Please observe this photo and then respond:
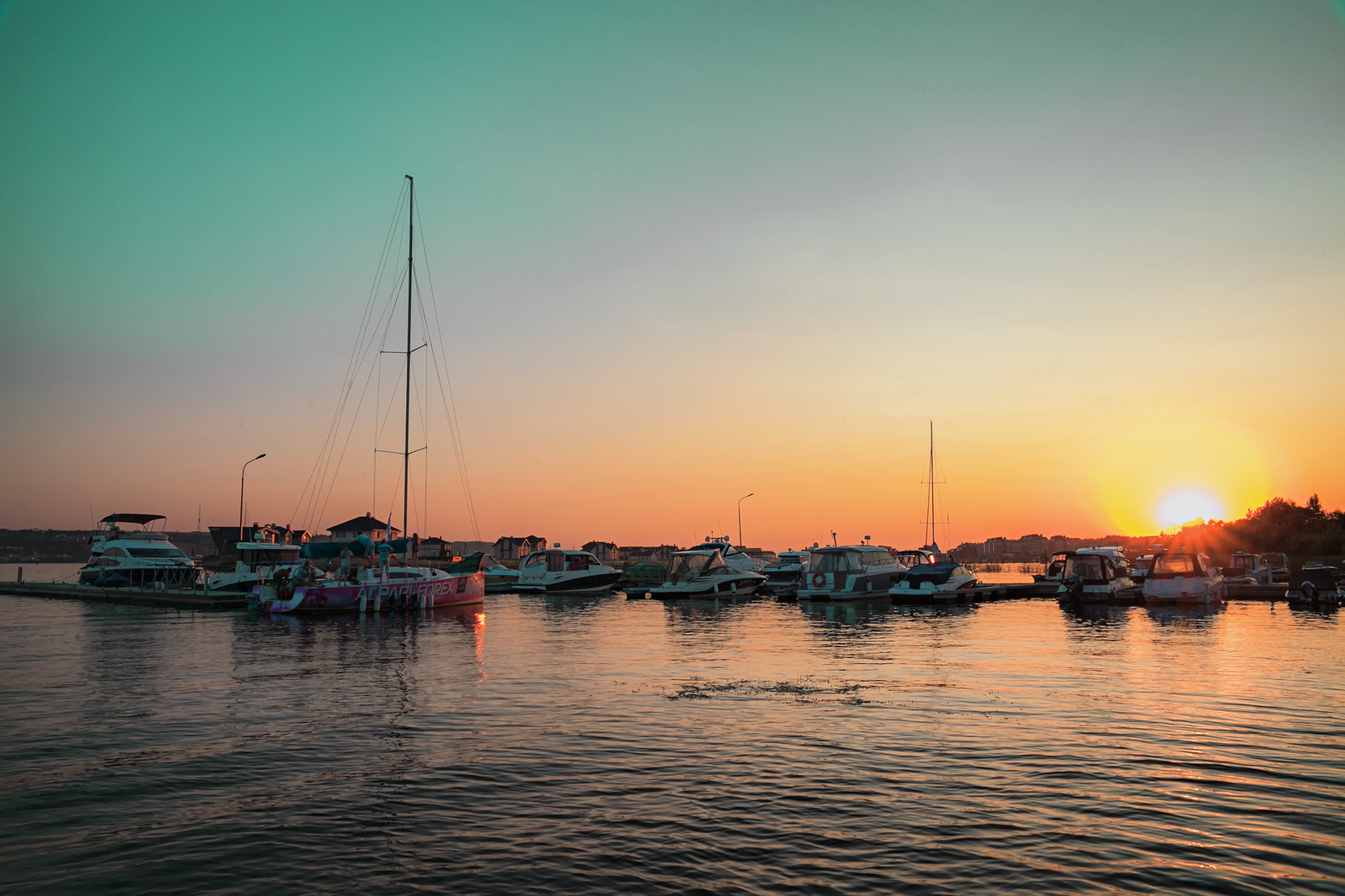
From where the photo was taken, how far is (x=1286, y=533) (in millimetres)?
90688

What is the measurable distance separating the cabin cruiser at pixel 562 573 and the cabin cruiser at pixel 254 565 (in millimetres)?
17450

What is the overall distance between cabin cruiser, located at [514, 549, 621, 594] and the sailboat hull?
758 inches

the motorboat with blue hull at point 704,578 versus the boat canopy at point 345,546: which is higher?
the boat canopy at point 345,546

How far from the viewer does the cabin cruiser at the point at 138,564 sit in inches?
2506

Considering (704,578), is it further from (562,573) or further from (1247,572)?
(1247,572)

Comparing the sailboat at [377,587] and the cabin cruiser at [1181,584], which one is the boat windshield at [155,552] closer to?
the sailboat at [377,587]

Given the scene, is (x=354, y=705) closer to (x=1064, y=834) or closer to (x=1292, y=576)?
(x=1064, y=834)

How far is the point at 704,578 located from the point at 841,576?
11436 mm

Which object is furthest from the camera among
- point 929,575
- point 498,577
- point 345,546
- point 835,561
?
point 498,577

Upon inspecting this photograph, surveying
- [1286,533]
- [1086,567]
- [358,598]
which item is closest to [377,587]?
[358,598]

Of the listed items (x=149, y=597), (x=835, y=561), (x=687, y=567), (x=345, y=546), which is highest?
(x=345, y=546)

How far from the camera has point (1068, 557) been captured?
181 ft

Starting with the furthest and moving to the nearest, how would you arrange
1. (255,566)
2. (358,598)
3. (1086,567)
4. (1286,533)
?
1. (1286,533)
2. (255,566)
3. (1086,567)
4. (358,598)

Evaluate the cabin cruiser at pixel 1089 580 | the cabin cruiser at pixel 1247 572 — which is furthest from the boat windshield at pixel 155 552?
the cabin cruiser at pixel 1247 572
